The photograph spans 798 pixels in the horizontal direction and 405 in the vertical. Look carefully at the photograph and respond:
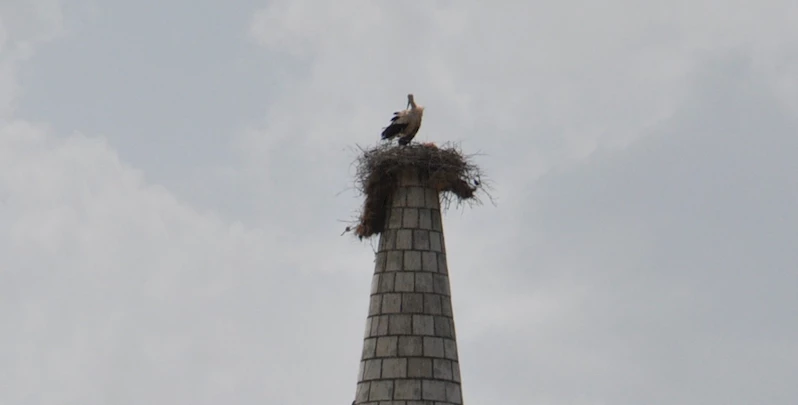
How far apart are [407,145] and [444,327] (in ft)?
12.7

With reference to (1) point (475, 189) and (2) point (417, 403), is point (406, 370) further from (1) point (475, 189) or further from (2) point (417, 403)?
(1) point (475, 189)

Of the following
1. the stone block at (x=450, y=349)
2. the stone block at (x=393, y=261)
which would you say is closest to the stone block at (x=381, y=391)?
the stone block at (x=450, y=349)

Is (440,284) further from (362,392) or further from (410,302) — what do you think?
(362,392)

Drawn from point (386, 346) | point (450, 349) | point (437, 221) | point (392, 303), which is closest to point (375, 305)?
point (392, 303)

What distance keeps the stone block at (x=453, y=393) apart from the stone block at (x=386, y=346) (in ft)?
4.05

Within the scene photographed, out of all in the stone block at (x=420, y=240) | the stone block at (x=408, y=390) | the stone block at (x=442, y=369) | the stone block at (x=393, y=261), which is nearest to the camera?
the stone block at (x=408, y=390)

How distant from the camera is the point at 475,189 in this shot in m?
48.7

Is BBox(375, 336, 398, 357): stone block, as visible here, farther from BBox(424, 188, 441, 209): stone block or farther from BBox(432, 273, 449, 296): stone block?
BBox(424, 188, 441, 209): stone block

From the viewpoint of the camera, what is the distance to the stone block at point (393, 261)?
156ft

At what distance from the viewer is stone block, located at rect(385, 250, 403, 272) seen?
47.5 m

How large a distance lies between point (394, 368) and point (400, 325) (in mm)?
902

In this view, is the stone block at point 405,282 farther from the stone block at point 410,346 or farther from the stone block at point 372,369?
the stone block at point 372,369

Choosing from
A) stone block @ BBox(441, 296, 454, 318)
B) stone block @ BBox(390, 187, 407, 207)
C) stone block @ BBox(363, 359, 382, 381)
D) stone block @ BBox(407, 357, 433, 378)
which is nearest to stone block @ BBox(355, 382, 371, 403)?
stone block @ BBox(363, 359, 382, 381)

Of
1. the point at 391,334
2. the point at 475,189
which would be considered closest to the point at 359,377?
the point at 391,334
